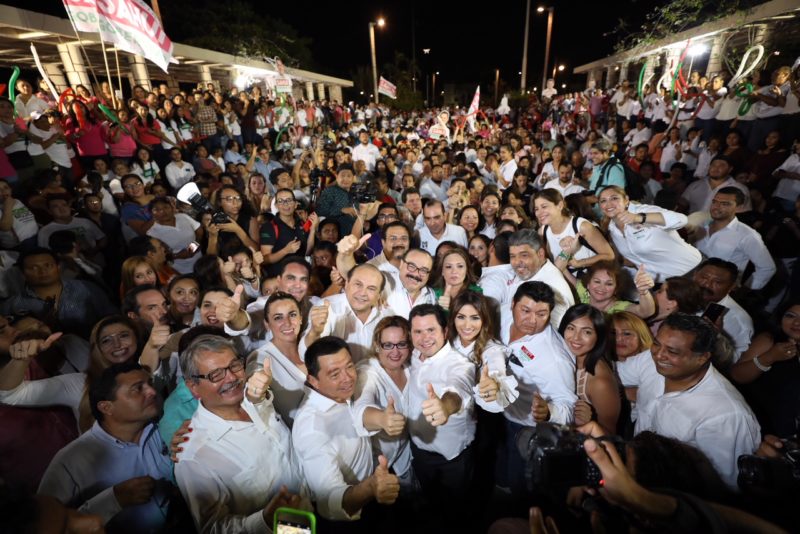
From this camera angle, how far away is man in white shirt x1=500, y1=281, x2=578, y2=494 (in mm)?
2656

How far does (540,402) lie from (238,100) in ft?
40.5

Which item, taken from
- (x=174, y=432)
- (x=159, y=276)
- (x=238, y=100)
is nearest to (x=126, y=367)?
(x=174, y=432)

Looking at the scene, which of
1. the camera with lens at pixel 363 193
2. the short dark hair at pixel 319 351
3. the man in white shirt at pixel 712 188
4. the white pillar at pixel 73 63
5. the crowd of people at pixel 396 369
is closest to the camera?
the crowd of people at pixel 396 369

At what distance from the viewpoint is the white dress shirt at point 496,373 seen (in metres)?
2.35

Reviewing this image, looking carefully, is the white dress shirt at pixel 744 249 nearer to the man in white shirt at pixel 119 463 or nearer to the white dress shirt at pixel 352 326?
the white dress shirt at pixel 352 326

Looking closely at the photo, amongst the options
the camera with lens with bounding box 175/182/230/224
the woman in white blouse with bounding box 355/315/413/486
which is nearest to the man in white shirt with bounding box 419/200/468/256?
the woman in white blouse with bounding box 355/315/413/486

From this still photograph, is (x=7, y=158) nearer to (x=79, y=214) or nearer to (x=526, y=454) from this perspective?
(x=79, y=214)

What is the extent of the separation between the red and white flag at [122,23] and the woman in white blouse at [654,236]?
20.4 ft

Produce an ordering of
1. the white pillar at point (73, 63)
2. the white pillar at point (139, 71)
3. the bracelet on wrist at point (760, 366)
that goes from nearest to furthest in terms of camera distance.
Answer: the bracelet on wrist at point (760, 366)
the white pillar at point (73, 63)
the white pillar at point (139, 71)

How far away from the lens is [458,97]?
61.4 m

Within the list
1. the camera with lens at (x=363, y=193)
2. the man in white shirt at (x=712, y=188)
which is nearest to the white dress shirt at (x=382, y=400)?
the camera with lens at (x=363, y=193)

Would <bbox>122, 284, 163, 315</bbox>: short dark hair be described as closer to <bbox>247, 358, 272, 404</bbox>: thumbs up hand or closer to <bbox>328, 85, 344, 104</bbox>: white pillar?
<bbox>247, 358, 272, 404</bbox>: thumbs up hand

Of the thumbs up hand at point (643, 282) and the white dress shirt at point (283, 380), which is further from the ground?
the thumbs up hand at point (643, 282)

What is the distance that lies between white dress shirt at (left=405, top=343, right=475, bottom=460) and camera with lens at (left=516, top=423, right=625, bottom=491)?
766 millimetres
